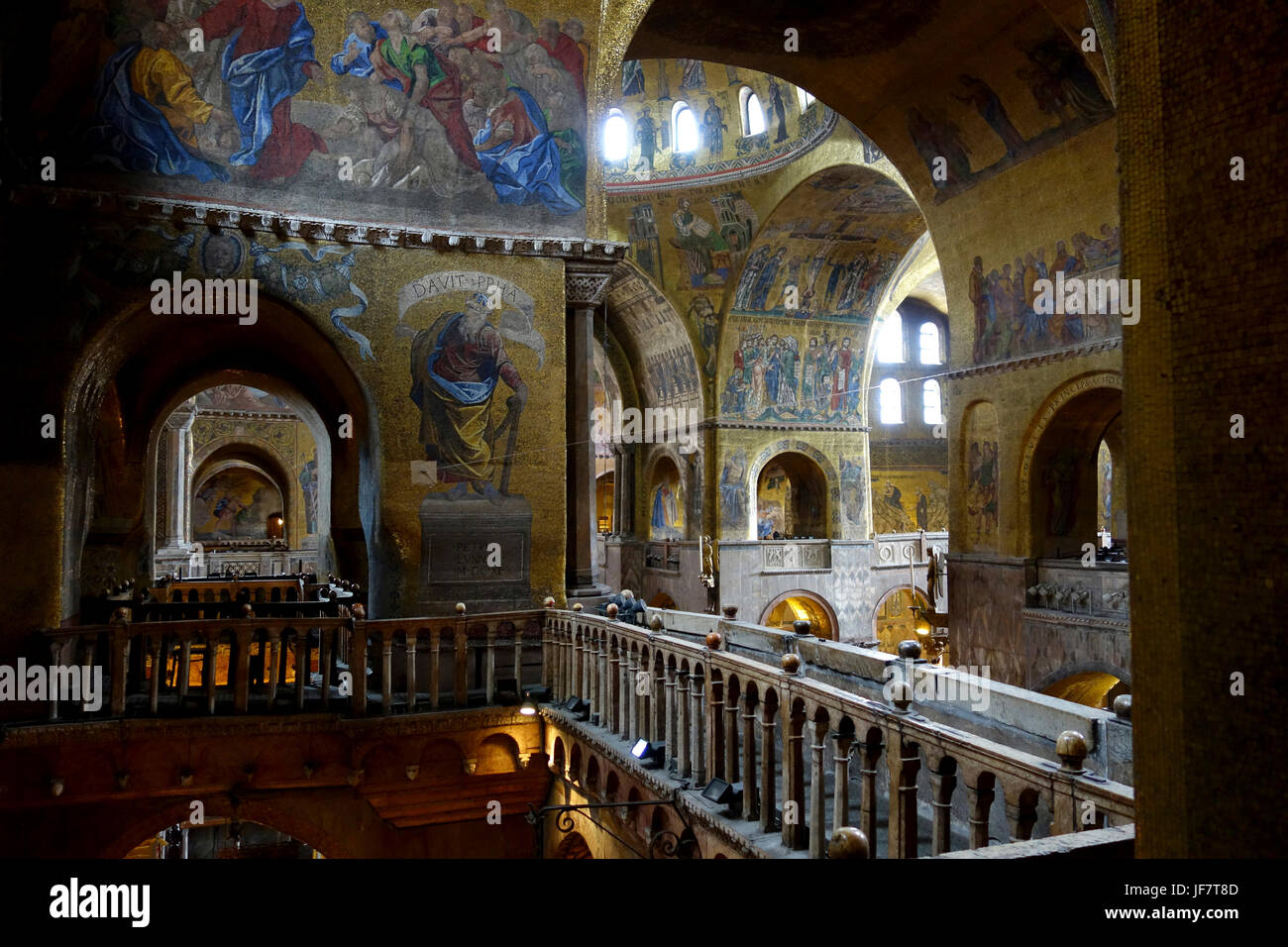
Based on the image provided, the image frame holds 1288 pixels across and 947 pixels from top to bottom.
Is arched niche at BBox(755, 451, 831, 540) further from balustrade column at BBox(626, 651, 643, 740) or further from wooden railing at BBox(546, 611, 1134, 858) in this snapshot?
wooden railing at BBox(546, 611, 1134, 858)

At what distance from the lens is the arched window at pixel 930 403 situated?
3666cm

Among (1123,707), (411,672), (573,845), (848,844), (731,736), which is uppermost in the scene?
(1123,707)

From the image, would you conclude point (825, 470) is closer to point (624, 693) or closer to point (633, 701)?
point (624, 693)

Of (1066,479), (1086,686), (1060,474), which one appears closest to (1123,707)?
(1086,686)

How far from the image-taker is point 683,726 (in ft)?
22.0

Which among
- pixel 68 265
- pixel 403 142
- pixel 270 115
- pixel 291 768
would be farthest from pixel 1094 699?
pixel 68 265

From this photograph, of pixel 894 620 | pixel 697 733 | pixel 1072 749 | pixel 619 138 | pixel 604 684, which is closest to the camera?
pixel 1072 749

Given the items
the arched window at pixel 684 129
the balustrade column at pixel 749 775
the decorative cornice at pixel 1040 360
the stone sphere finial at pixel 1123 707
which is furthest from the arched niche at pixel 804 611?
the stone sphere finial at pixel 1123 707

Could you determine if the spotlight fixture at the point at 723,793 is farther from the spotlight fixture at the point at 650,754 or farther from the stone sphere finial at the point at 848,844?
the stone sphere finial at the point at 848,844

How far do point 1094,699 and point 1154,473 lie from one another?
529 inches

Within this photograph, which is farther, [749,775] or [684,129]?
[684,129]

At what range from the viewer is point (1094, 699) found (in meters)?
14.9

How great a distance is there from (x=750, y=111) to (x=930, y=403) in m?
17.4

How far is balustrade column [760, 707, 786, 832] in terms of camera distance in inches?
210
